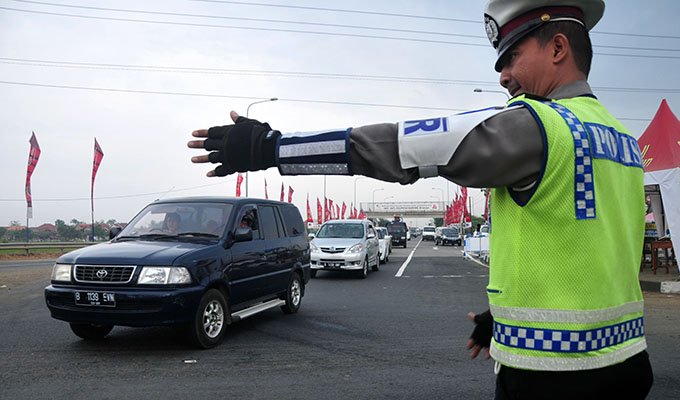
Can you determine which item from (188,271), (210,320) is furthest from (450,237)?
(188,271)

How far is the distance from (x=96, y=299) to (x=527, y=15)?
5.76m

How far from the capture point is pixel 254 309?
7.57 m

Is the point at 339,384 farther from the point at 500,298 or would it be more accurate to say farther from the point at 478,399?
the point at 500,298

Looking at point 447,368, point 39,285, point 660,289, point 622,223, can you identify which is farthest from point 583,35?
point 39,285

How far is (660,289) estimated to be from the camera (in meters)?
11.7

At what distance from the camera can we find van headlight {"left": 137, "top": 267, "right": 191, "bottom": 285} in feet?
19.4

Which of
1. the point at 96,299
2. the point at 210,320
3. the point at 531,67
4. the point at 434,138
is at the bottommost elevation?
the point at 210,320

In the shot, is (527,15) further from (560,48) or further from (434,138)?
(434,138)

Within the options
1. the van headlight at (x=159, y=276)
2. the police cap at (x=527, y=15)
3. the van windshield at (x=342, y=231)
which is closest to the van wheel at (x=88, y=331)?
the van headlight at (x=159, y=276)

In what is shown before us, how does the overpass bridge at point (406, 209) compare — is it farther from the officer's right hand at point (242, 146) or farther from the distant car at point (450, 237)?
the officer's right hand at point (242, 146)

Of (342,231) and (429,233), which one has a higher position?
(342,231)

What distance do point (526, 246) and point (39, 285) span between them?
1408 cm

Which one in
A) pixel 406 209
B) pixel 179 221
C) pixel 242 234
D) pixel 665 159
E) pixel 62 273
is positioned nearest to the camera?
pixel 62 273

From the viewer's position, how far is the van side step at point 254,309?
703cm
